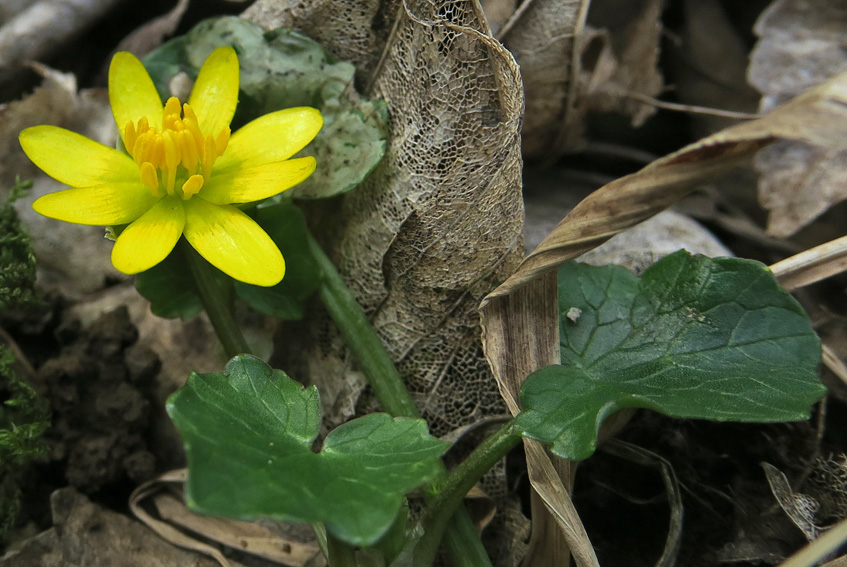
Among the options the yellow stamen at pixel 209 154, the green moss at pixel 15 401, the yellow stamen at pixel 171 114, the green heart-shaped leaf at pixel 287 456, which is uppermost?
the yellow stamen at pixel 171 114

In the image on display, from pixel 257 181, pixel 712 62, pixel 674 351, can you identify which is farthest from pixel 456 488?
pixel 712 62

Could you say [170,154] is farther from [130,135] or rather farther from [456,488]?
[456,488]

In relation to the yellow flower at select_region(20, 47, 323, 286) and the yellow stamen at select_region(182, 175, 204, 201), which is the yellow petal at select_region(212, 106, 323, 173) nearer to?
the yellow flower at select_region(20, 47, 323, 286)

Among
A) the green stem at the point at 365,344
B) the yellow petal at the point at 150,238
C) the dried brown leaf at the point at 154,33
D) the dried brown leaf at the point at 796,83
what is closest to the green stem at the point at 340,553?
the green stem at the point at 365,344

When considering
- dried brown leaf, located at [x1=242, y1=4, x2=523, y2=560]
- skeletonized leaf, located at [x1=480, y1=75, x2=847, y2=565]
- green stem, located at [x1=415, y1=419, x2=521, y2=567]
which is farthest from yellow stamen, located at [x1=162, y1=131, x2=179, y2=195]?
green stem, located at [x1=415, y1=419, x2=521, y2=567]

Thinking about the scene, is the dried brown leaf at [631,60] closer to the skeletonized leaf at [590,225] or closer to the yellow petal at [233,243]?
the skeletonized leaf at [590,225]
